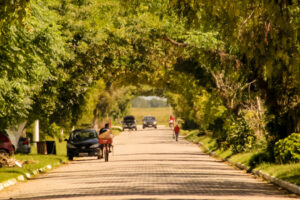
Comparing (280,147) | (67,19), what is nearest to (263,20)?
(280,147)

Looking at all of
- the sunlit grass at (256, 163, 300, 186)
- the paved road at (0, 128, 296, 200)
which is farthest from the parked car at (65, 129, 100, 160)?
the sunlit grass at (256, 163, 300, 186)

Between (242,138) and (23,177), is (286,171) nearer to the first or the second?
(23,177)

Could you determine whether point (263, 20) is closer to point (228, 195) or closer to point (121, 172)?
point (228, 195)

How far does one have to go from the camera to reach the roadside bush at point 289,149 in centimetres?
2122

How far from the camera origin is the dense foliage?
19.0 meters

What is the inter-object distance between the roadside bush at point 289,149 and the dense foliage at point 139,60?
1.39m

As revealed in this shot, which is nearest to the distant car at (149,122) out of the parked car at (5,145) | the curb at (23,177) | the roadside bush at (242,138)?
the roadside bush at (242,138)

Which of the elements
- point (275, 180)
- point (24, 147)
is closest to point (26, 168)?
point (275, 180)

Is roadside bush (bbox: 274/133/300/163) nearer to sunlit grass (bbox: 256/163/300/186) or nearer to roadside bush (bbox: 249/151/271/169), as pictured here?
sunlit grass (bbox: 256/163/300/186)

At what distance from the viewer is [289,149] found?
2148 cm

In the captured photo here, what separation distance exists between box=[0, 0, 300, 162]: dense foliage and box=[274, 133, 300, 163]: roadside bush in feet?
4.57

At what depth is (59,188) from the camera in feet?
59.6

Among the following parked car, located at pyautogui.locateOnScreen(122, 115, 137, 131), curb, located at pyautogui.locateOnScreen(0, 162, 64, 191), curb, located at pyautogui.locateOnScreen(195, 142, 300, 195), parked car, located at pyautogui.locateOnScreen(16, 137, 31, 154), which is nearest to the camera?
curb, located at pyautogui.locateOnScreen(195, 142, 300, 195)

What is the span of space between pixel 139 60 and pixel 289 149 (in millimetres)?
17329
